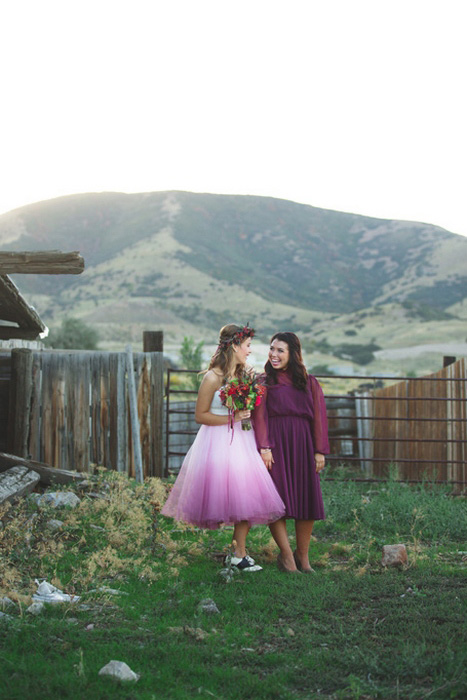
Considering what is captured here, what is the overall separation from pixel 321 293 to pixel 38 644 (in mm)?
106664

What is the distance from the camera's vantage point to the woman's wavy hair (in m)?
6.20

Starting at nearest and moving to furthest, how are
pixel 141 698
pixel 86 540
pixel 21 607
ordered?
1. pixel 141 698
2. pixel 21 607
3. pixel 86 540

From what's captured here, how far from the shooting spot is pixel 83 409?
977 centimetres

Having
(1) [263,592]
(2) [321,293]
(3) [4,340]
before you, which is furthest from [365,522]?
(2) [321,293]

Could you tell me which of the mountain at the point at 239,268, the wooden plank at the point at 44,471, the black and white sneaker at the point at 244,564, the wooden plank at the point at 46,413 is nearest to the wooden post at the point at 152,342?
the wooden plank at the point at 46,413

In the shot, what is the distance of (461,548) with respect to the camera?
23.4ft

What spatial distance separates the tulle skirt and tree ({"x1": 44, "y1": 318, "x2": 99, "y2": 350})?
126 ft

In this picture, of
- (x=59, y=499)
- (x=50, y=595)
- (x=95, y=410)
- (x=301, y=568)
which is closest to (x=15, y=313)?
(x=95, y=410)

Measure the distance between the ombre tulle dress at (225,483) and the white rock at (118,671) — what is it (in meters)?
2.20

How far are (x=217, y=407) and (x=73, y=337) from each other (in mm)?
Answer: 39861

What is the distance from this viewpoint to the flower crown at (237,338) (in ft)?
20.3

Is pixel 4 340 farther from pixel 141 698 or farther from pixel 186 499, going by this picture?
pixel 141 698

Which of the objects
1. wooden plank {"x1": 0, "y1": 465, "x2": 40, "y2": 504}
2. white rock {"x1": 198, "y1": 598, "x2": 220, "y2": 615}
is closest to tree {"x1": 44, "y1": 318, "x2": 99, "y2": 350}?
wooden plank {"x1": 0, "y1": 465, "x2": 40, "y2": 504}

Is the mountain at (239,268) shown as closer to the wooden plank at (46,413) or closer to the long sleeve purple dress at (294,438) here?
the wooden plank at (46,413)
